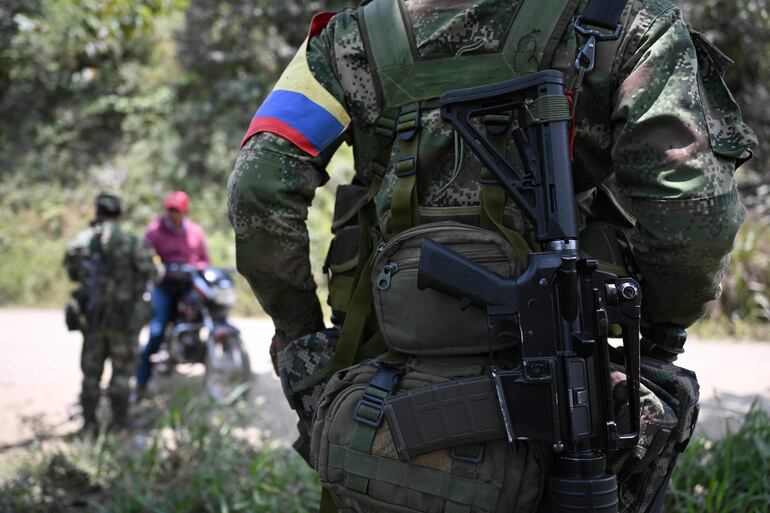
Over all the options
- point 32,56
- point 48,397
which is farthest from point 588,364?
point 32,56

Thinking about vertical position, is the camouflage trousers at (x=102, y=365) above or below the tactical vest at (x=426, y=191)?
below

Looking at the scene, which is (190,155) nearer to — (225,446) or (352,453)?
(225,446)

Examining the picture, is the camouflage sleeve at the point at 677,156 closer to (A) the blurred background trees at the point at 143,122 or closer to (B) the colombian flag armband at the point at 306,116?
(B) the colombian flag armband at the point at 306,116

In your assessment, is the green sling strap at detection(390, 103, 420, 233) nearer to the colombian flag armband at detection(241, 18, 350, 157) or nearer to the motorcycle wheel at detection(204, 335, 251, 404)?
the colombian flag armband at detection(241, 18, 350, 157)

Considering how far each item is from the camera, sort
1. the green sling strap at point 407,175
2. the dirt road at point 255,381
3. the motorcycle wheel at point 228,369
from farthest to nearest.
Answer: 1. the motorcycle wheel at point 228,369
2. the dirt road at point 255,381
3. the green sling strap at point 407,175

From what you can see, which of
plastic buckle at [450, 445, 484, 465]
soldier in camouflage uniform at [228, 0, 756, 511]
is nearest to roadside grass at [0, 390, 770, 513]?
soldier in camouflage uniform at [228, 0, 756, 511]

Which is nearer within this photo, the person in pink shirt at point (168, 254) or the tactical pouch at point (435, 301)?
the tactical pouch at point (435, 301)

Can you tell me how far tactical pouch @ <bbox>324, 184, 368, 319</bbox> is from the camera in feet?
6.47

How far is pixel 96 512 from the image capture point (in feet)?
12.4

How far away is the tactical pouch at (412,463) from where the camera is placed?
5.08ft

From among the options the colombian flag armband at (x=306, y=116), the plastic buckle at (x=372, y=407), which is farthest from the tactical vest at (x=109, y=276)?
the plastic buckle at (x=372, y=407)

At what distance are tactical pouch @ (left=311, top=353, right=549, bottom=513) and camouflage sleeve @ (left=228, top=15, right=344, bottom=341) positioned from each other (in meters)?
0.39

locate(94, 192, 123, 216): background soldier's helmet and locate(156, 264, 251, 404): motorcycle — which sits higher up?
locate(94, 192, 123, 216): background soldier's helmet

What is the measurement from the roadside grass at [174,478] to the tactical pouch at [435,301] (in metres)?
1.93
